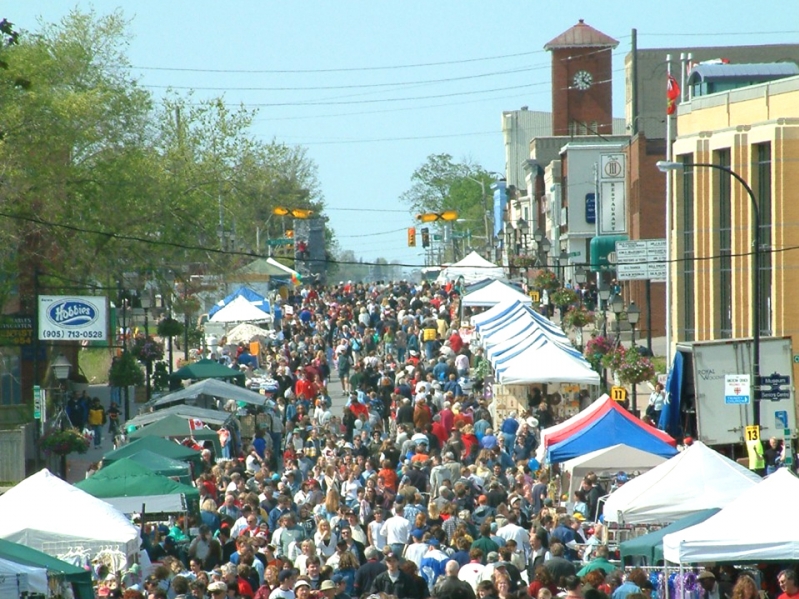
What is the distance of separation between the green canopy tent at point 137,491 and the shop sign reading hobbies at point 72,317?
1223cm

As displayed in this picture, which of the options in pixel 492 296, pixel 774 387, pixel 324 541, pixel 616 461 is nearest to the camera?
pixel 324 541

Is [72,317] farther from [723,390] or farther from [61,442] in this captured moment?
[723,390]

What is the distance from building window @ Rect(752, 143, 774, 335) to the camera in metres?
35.5

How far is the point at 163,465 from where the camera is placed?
21547 mm

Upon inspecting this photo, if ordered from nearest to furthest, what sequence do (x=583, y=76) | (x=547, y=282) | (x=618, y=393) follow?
(x=618, y=393), (x=547, y=282), (x=583, y=76)

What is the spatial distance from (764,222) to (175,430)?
16279 mm

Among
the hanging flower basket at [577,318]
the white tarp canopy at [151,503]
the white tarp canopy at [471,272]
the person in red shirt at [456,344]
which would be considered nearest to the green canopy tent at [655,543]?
the white tarp canopy at [151,503]

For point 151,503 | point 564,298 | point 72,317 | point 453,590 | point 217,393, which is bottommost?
point 151,503

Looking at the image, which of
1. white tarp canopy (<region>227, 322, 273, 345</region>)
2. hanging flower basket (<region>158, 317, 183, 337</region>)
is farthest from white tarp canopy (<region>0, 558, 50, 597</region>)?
white tarp canopy (<region>227, 322, 273, 345</region>)

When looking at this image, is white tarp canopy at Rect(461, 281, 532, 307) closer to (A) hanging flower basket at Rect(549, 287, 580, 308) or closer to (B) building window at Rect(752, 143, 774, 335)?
(A) hanging flower basket at Rect(549, 287, 580, 308)

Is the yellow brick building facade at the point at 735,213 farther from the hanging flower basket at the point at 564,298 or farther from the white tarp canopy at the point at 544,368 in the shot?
the white tarp canopy at the point at 544,368

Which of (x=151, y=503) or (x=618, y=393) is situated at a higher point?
(x=618, y=393)

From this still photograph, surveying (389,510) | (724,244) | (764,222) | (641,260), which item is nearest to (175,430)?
(389,510)

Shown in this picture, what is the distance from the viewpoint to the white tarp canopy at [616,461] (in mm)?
21219
